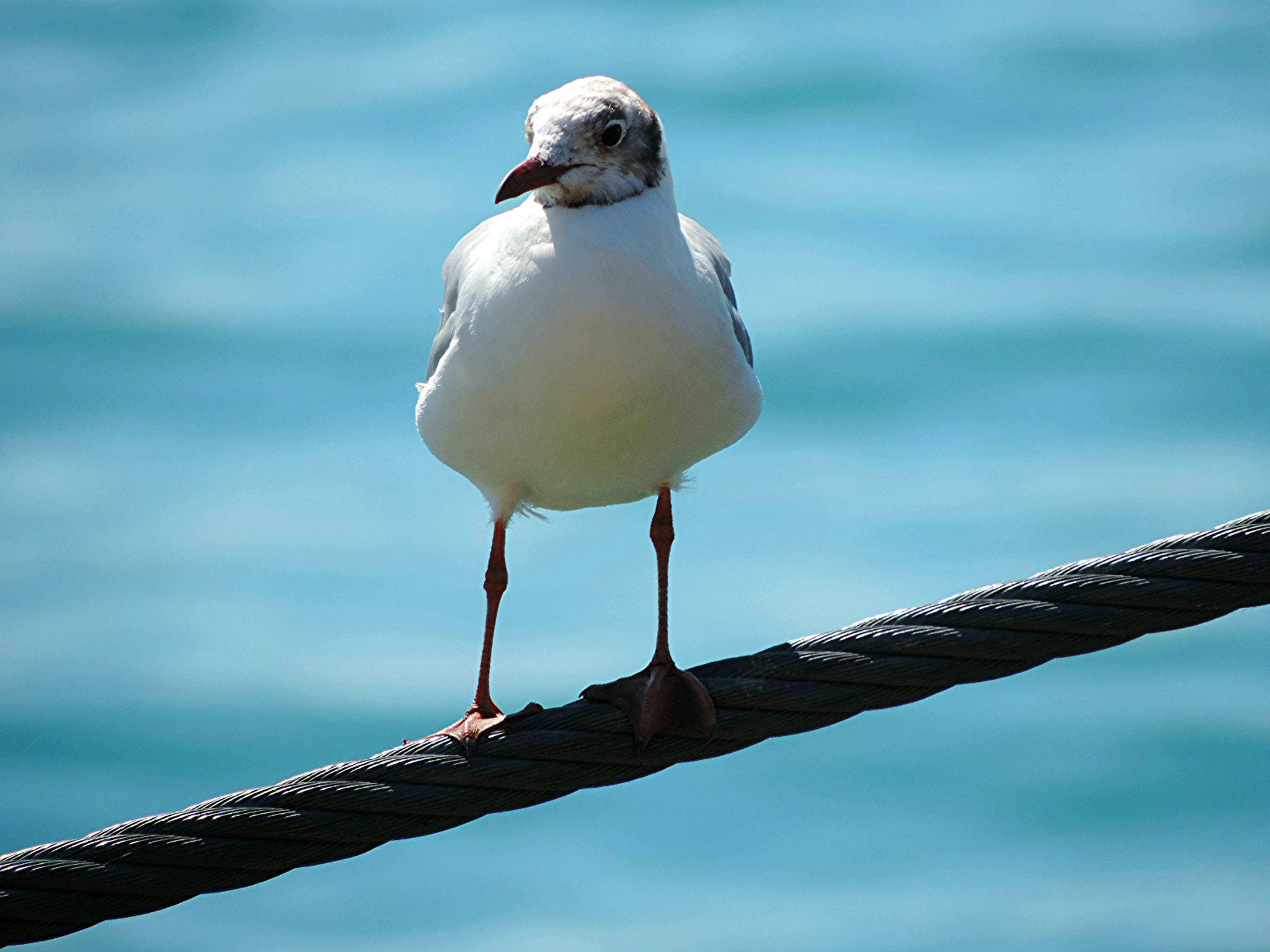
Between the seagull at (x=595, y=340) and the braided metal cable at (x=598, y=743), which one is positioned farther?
the seagull at (x=595, y=340)

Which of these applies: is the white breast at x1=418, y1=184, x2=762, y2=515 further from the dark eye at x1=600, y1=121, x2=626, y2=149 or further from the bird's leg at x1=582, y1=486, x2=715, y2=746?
the bird's leg at x1=582, y1=486, x2=715, y2=746

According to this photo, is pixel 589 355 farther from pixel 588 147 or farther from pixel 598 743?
pixel 598 743

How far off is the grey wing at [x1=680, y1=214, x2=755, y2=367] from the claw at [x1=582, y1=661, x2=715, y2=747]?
71 cm

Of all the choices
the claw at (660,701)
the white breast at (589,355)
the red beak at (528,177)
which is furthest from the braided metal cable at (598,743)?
the red beak at (528,177)

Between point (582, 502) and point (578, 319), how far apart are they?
653mm

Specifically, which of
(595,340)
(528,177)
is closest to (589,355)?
(595,340)

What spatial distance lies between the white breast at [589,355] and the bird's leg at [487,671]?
43 cm

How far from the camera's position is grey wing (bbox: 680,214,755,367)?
3.38m

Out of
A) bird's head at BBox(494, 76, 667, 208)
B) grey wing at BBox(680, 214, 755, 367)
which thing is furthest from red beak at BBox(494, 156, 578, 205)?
grey wing at BBox(680, 214, 755, 367)

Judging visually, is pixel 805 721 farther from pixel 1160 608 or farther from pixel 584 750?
pixel 1160 608

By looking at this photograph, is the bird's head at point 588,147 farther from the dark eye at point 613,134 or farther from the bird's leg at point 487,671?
the bird's leg at point 487,671

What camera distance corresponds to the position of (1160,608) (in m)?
2.54

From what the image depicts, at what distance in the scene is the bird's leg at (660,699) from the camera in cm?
271

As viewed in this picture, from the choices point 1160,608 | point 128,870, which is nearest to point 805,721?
point 1160,608
